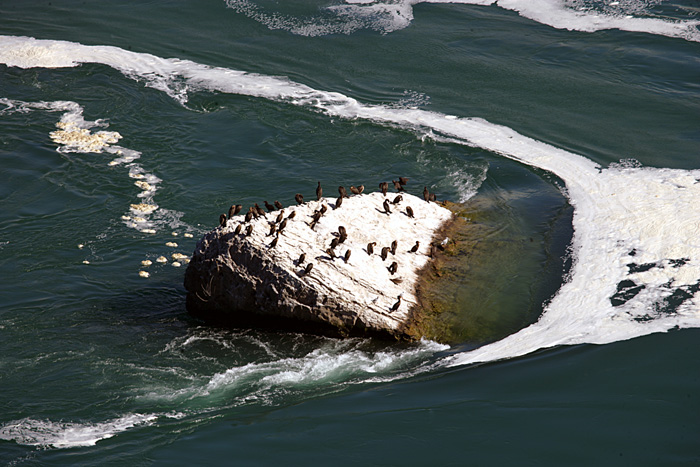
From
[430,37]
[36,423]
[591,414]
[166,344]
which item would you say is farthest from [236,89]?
[591,414]

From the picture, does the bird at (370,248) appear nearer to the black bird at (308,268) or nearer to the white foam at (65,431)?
the black bird at (308,268)

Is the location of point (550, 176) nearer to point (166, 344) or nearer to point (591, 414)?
point (591, 414)

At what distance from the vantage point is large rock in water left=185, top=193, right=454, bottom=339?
8.86 metres

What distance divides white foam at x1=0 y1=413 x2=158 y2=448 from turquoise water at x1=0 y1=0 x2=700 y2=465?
0.03m

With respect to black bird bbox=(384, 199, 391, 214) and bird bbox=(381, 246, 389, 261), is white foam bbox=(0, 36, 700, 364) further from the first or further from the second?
black bird bbox=(384, 199, 391, 214)

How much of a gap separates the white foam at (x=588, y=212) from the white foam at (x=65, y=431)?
3.96m

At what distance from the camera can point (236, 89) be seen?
1780 centimetres

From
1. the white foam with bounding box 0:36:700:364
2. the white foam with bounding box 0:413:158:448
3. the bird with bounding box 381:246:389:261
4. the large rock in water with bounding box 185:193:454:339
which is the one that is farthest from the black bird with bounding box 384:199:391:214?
Result: the white foam with bounding box 0:413:158:448

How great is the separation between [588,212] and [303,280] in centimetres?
Answer: 625

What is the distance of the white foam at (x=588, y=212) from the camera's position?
9320 millimetres

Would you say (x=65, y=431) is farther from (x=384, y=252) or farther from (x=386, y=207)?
(x=386, y=207)

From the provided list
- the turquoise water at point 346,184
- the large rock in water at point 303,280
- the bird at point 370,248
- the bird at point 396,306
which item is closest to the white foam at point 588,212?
the turquoise water at point 346,184

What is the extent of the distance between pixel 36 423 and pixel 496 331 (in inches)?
230

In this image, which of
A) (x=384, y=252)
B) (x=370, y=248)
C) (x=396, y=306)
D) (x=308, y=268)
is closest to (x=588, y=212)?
(x=384, y=252)
